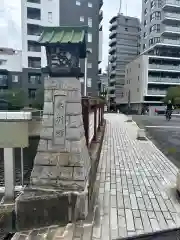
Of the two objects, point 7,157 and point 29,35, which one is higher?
point 29,35

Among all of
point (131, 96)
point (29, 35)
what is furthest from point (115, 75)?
point (29, 35)

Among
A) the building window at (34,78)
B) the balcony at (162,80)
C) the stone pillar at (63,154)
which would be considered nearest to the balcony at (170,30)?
the balcony at (162,80)

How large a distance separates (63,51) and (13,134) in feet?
4.49

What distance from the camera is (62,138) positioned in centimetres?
291

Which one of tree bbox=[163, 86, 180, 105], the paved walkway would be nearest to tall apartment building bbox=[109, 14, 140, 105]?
tree bbox=[163, 86, 180, 105]

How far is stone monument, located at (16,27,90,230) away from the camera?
9.09 ft

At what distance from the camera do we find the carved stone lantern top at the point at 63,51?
9.18 ft

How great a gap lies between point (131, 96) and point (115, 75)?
10267 mm

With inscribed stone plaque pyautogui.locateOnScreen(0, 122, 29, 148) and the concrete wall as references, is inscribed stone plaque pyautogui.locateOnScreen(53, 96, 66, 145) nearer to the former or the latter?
inscribed stone plaque pyautogui.locateOnScreen(0, 122, 29, 148)

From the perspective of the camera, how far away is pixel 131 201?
3408 mm

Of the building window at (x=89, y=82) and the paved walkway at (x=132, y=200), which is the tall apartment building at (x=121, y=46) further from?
the paved walkway at (x=132, y=200)

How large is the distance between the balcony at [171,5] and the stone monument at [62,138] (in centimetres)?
4365

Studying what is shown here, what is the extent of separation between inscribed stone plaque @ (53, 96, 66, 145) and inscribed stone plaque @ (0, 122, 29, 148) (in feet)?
1.44

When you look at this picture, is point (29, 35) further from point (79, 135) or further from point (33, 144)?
point (79, 135)
